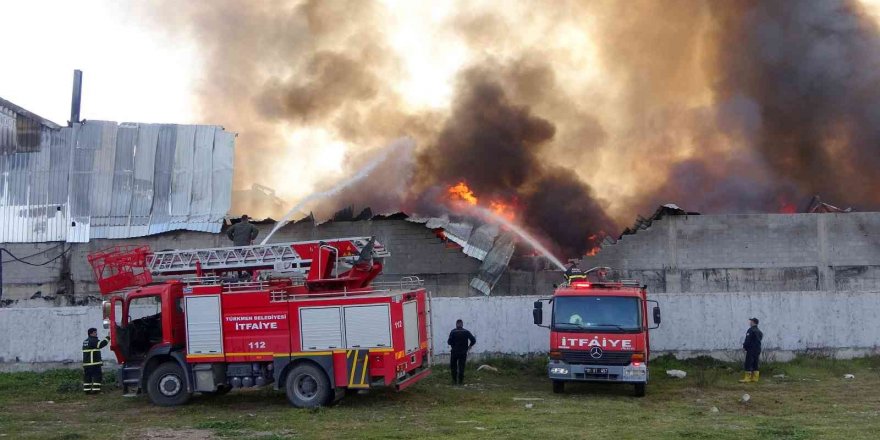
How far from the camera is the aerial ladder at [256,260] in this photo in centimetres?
1391

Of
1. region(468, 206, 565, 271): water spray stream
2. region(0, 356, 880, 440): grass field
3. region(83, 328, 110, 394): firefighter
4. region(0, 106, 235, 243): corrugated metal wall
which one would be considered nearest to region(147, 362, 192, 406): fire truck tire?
region(0, 356, 880, 440): grass field

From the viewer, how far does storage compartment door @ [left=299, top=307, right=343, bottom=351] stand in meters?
13.2

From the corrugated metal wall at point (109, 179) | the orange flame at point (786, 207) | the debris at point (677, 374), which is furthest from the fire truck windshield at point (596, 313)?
the orange flame at point (786, 207)

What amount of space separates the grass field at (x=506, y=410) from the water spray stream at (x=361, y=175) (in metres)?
10.1

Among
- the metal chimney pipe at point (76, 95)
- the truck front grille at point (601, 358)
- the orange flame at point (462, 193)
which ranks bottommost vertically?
the truck front grille at point (601, 358)

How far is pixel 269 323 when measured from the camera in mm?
13406

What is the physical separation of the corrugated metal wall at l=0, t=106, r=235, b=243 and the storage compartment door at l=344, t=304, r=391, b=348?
519 inches

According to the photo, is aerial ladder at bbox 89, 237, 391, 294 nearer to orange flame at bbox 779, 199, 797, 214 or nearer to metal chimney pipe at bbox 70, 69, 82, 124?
metal chimney pipe at bbox 70, 69, 82, 124

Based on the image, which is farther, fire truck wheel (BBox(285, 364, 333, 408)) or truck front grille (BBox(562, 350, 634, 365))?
truck front grille (BBox(562, 350, 634, 365))

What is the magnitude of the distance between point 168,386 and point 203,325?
1311 mm

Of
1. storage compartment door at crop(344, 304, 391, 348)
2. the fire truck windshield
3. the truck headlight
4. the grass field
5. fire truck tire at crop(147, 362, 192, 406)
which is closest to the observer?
the grass field

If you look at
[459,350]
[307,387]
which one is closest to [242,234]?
[307,387]

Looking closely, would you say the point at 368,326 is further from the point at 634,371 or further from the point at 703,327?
the point at 703,327

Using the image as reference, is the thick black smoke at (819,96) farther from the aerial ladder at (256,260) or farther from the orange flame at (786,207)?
the aerial ladder at (256,260)
